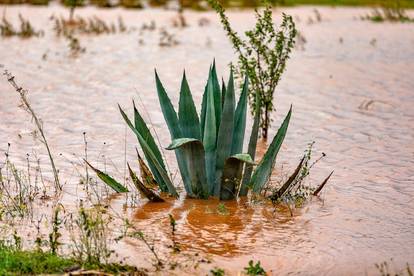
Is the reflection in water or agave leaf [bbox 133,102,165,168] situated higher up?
agave leaf [bbox 133,102,165,168]

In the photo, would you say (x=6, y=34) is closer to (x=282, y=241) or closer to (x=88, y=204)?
(x=88, y=204)

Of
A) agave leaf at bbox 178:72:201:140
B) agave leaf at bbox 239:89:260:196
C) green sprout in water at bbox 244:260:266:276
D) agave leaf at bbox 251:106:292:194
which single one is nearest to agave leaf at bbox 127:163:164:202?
agave leaf at bbox 178:72:201:140

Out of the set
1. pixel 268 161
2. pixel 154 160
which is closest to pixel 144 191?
pixel 154 160

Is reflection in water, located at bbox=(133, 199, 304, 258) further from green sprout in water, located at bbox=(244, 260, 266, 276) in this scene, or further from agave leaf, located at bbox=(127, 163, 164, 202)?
green sprout in water, located at bbox=(244, 260, 266, 276)

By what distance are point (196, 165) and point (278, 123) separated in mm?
3535

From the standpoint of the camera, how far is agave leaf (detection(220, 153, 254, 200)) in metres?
6.74

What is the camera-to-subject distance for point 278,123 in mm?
10227

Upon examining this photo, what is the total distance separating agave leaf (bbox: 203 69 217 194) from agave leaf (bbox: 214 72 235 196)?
73 millimetres

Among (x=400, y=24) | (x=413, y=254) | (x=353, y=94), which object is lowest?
(x=413, y=254)

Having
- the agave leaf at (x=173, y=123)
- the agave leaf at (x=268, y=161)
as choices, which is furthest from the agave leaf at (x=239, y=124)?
the agave leaf at (x=173, y=123)

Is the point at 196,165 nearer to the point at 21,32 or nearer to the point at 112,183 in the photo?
the point at 112,183

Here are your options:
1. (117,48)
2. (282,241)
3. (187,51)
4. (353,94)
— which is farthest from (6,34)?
(282,241)

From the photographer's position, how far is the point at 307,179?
7.70 metres

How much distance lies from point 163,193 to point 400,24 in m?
13.8
